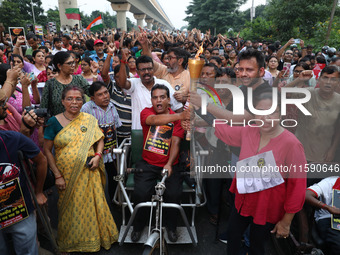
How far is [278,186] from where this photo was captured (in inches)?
75.3

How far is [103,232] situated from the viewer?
274cm

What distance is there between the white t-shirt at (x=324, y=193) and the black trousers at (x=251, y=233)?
69cm

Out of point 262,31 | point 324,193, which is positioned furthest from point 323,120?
point 262,31

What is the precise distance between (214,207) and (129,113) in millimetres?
1750

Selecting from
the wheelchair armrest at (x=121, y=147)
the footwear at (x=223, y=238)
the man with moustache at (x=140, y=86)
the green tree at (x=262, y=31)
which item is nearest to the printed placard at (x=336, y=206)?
the footwear at (x=223, y=238)

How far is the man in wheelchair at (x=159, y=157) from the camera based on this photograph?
274 cm

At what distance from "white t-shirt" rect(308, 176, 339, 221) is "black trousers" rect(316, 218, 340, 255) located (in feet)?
0.19

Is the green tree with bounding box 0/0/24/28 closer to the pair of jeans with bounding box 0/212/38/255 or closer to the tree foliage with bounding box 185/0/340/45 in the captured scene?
the tree foliage with bounding box 185/0/340/45

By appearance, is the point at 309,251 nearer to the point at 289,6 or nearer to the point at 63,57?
the point at 63,57

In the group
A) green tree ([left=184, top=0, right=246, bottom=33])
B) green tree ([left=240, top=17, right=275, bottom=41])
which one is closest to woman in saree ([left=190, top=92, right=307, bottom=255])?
green tree ([left=240, top=17, right=275, bottom=41])

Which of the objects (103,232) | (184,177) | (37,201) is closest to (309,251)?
(184,177)

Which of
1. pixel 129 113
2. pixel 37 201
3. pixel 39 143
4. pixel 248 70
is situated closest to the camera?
pixel 37 201

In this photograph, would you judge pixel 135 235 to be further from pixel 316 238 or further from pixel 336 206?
pixel 336 206

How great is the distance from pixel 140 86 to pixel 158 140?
3.06 ft
